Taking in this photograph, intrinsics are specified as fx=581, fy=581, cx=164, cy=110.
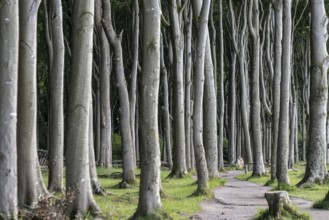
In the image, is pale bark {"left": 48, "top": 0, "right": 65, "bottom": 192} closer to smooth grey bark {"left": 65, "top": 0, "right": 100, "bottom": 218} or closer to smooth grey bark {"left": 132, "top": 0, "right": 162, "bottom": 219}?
smooth grey bark {"left": 65, "top": 0, "right": 100, "bottom": 218}

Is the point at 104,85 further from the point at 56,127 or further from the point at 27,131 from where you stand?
the point at 27,131

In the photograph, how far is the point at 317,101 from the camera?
1627cm

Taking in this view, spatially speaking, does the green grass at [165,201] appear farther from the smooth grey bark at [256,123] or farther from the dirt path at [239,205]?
the smooth grey bark at [256,123]

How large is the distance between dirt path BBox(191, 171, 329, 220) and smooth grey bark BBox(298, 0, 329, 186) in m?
1.65

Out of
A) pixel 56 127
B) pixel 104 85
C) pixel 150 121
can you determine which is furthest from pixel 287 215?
pixel 104 85

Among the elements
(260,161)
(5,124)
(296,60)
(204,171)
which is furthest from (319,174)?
(296,60)

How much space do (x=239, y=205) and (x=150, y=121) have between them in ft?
14.9

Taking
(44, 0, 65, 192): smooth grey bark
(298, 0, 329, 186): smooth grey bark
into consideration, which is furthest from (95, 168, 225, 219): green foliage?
(298, 0, 329, 186): smooth grey bark

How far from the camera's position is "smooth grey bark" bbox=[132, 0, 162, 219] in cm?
928

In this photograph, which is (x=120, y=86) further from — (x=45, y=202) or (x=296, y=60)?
(x=296, y=60)

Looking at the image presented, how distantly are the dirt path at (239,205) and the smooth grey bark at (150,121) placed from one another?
5.38 ft

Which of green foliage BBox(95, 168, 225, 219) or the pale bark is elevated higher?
the pale bark

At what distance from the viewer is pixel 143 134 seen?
9.57 m

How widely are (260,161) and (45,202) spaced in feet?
47.5
